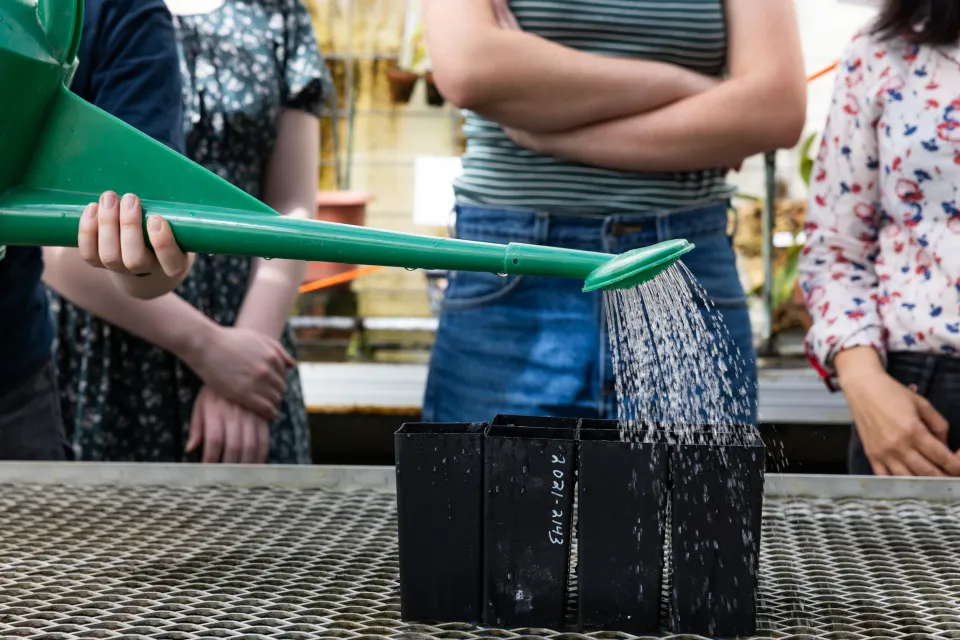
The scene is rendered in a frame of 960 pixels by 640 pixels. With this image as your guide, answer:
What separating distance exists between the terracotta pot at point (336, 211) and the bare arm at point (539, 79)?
1678 mm

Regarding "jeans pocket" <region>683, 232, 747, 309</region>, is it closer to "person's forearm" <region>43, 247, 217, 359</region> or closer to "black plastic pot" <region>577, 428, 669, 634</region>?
"black plastic pot" <region>577, 428, 669, 634</region>

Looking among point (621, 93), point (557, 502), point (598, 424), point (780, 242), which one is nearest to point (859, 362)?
point (621, 93)

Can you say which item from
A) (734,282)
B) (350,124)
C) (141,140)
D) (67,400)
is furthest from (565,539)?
(350,124)

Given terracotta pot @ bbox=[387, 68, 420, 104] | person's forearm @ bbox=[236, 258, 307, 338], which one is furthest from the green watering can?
terracotta pot @ bbox=[387, 68, 420, 104]

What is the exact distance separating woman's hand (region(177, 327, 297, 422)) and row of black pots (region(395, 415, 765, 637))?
71 centimetres

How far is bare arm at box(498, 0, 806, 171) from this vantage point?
123 cm

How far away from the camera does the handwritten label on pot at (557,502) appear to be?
772mm

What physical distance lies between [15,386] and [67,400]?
0.34 metres

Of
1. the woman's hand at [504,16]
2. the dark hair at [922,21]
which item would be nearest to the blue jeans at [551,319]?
the woman's hand at [504,16]

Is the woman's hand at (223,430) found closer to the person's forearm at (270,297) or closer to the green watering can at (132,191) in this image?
the person's forearm at (270,297)

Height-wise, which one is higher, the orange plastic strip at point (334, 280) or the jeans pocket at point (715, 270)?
the jeans pocket at point (715, 270)

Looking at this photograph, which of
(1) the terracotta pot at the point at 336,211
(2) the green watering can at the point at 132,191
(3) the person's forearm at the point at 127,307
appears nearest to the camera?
(2) the green watering can at the point at 132,191

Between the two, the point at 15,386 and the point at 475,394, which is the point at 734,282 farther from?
the point at 15,386

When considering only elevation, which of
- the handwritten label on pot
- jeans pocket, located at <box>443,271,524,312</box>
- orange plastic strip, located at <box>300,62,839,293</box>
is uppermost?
jeans pocket, located at <box>443,271,524,312</box>
